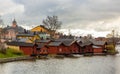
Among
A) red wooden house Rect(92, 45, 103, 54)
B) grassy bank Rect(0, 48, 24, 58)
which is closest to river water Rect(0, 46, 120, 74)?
grassy bank Rect(0, 48, 24, 58)

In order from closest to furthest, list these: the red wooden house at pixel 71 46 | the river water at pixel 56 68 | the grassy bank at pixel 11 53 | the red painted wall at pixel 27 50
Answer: the river water at pixel 56 68 < the grassy bank at pixel 11 53 < the red painted wall at pixel 27 50 < the red wooden house at pixel 71 46

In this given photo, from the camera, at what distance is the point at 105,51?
9881 centimetres

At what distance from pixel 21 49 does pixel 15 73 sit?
114 feet

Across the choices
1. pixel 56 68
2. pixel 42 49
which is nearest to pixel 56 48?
pixel 42 49

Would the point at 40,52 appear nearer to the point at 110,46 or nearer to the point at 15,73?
the point at 110,46

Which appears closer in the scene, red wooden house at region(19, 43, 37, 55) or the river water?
the river water

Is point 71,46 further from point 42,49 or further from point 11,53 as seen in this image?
point 11,53

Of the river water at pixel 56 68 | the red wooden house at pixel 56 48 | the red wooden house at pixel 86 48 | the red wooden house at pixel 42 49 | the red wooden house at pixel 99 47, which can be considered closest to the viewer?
the river water at pixel 56 68

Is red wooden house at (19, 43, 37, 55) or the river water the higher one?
red wooden house at (19, 43, 37, 55)

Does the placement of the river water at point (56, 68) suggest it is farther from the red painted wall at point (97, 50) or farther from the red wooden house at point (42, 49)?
the red painted wall at point (97, 50)


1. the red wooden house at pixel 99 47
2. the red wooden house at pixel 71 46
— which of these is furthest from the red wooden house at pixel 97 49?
the red wooden house at pixel 71 46

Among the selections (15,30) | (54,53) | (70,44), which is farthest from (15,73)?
(15,30)

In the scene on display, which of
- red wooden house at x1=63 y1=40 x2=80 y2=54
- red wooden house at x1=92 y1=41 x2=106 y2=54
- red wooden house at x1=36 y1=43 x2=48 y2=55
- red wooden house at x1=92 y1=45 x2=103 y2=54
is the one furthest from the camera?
red wooden house at x1=92 y1=41 x2=106 y2=54

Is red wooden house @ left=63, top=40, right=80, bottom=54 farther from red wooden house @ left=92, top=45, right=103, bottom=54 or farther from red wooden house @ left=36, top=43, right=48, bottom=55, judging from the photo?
red wooden house @ left=36, top=43, right=48, bottom=55
